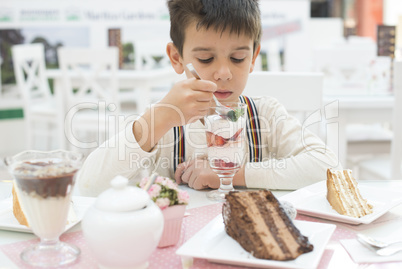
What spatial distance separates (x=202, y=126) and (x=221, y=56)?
0.27 meters

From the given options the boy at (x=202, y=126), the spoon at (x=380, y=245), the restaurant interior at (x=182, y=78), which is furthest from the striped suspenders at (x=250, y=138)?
the spoon at (x=380, y=245)

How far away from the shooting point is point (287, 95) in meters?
1.89

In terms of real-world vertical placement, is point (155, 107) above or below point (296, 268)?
above

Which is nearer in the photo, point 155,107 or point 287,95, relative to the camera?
point 155,107

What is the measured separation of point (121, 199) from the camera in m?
0.74

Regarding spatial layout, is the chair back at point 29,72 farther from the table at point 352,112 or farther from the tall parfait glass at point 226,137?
the tall parfait glass at point 226,137

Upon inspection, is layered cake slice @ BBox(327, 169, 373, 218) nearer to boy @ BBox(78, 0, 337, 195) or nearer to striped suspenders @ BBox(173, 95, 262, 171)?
boy @ BBox(78, 0, 337, 195)

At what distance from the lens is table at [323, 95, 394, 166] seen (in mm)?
2559

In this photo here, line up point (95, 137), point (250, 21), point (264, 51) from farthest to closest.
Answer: point (264, 51), point (95, 137), point (250, 21)

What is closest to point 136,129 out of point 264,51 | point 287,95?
point 287,95

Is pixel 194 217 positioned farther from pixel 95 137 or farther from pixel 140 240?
pixel 95 137

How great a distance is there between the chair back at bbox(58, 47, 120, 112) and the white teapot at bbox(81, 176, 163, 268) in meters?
2.70

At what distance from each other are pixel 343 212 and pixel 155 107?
548 mm

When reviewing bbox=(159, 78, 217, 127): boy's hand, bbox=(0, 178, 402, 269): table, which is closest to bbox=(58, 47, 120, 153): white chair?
bbox=(159, 78, 217, 127): boy's hand
